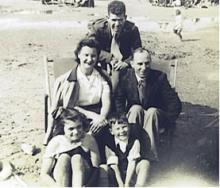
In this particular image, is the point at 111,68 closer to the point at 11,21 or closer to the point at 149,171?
the point at 149,171

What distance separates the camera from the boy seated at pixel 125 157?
10.5 feet

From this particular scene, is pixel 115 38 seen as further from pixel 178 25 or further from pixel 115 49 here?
pixel 178 25

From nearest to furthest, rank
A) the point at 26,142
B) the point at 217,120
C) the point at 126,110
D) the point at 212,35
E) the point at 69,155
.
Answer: the point at 69,155, the point at 126,110, the point at 26,142, the point at 217,120, the point at 212,35

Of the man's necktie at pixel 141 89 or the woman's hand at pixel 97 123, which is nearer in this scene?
the woman's hand at pixel 97 123

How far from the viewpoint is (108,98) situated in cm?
333

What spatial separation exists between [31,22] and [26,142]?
3.73 ft

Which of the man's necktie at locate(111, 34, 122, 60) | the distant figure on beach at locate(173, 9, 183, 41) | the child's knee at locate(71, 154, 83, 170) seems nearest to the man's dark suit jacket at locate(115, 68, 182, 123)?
the man's necktie at locate(111, 34, 122, 60)

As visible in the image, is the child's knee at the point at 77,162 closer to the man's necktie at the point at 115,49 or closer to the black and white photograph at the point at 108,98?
the black and white photograph at the point at 108,98

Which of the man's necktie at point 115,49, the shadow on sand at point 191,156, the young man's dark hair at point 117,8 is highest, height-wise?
the young man's dark hair at point 117,8

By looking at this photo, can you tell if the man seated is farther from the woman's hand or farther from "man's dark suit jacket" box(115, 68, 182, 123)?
the woman's hand

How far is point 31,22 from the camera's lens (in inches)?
176

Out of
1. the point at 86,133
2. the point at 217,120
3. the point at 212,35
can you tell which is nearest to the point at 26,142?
the point at 86,133

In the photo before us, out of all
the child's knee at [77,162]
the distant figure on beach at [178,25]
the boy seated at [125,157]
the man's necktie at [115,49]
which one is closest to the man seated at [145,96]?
the boy seated at [125,157]

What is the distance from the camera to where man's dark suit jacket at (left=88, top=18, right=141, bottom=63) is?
11.7 ft
